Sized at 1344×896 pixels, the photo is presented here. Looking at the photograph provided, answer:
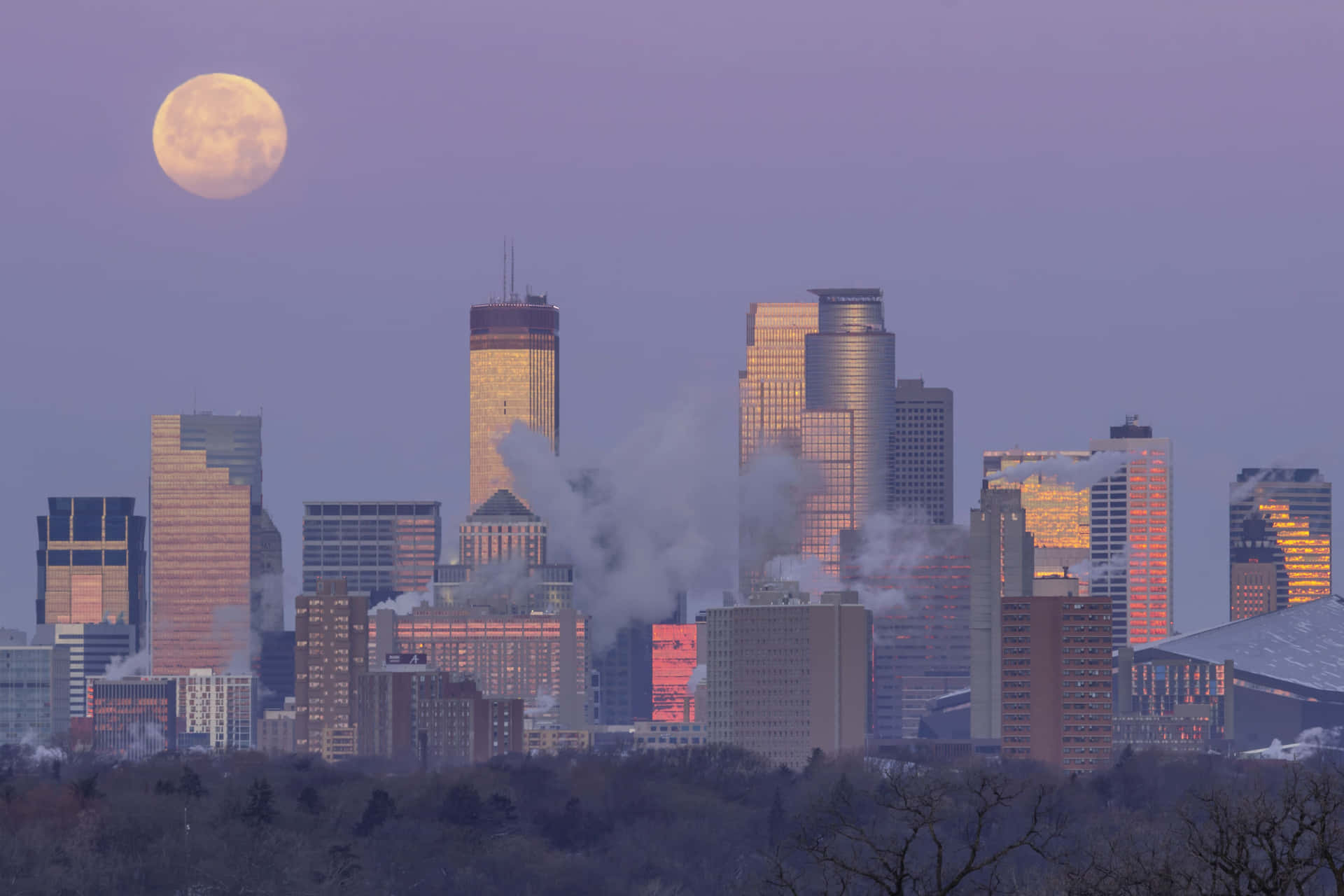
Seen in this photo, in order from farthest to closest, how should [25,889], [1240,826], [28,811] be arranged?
[28,811]
[25,889]
[1240,826]

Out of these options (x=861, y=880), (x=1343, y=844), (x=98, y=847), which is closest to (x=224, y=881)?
(x=98, y=847)

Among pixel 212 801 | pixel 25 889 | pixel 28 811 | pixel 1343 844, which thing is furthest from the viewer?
pixel 212 801

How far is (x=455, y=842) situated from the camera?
18625 centimetres

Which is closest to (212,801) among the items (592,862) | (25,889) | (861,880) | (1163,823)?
(592,862)

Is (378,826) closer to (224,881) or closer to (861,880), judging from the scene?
(224,881)

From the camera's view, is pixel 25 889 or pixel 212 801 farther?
pixel 212 801

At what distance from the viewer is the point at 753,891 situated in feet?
518

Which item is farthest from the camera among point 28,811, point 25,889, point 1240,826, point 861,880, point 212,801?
point 212,801

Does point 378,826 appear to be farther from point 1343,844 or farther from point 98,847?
point 1343,844

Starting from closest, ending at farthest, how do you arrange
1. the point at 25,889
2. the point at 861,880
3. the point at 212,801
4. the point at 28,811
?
1. the point at 25,889
2. the point at 861,880
3. the point at 28,811
4. the point at 212,801

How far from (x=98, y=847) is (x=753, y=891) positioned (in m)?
42.9

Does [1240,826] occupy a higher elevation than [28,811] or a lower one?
higher

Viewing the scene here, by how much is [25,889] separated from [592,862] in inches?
1840

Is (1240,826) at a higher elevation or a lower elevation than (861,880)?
higher
